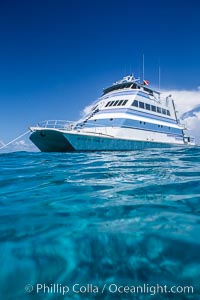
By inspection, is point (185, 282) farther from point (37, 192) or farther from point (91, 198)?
point (37, 192)

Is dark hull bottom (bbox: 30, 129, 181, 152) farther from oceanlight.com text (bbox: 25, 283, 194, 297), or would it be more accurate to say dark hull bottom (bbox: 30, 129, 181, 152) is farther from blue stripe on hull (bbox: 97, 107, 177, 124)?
oceanlight.com text (bbox: 25, 283, 194, 297)

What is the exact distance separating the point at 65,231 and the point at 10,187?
8.74 feet

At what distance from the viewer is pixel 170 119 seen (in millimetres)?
25547

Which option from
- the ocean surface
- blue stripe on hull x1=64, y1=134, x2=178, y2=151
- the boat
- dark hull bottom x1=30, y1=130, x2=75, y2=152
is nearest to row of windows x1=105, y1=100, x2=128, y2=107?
the boat

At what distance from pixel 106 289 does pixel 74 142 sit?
1429cm

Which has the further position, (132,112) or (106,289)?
(132,112)

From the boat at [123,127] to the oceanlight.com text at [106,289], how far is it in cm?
1360

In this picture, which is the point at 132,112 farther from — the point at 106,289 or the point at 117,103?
the point at 106,289

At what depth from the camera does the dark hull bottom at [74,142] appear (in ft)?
51.3

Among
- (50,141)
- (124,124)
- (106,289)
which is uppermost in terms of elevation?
(124,124)

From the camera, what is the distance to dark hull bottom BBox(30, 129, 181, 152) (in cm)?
1562

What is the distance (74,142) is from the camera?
15758 mm

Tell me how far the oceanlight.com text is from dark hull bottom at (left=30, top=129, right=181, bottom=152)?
1367 centimetres

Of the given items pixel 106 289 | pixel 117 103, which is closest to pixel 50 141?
pixel 117 103
